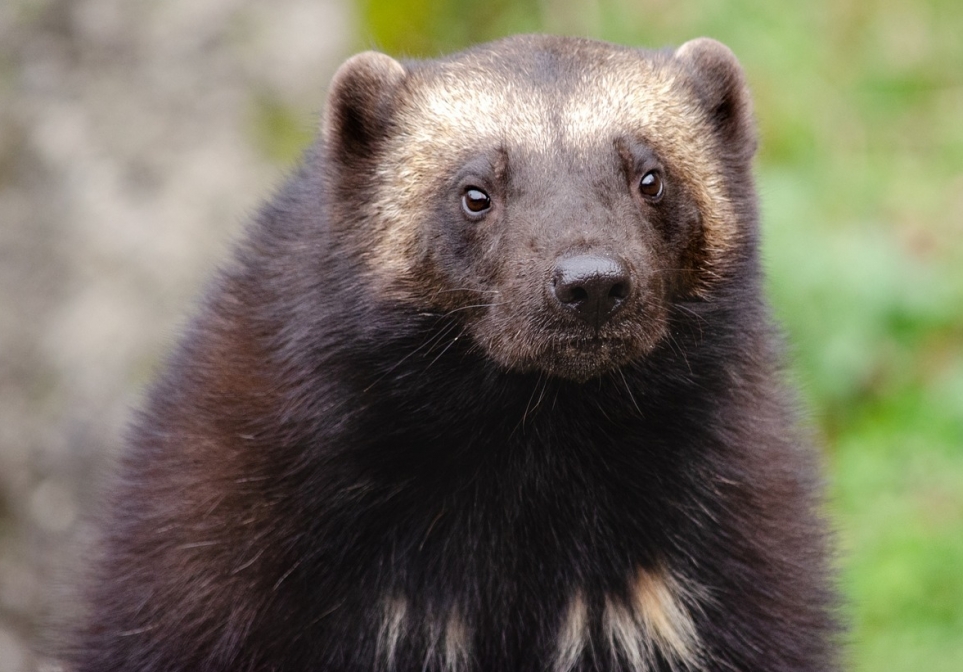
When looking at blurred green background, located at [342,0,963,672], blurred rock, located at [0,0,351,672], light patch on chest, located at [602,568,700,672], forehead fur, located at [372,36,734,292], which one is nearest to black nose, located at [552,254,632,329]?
forehead fur, located at [372,36,734,292]

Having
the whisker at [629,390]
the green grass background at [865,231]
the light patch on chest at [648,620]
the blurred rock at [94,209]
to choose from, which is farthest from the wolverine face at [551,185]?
the blurred rock at [94,209]

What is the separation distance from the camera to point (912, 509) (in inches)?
203

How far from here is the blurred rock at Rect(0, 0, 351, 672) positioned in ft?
16.9

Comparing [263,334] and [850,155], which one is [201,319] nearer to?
[263,334]

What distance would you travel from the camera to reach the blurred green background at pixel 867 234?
16.3 ft

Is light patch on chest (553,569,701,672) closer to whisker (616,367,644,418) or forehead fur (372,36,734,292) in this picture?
whisker (616,367,644,418)

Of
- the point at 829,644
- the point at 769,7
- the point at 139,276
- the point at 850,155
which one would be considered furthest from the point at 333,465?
the point at 769,7

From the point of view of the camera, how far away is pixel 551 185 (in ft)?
9.21

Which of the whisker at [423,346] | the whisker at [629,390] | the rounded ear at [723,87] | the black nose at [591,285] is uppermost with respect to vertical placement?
the rounded ear at [723,87]

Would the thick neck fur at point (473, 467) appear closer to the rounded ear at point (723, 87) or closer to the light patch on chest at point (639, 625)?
the light patch on chest at point (639, 625)

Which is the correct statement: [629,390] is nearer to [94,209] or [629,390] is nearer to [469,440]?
[469,440]

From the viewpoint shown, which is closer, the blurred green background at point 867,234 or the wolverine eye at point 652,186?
the wolverine eye at point 652,186

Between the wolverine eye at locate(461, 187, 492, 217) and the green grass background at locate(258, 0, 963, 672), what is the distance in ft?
3.28

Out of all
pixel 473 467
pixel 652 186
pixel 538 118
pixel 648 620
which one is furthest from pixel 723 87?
pixel 648 620
